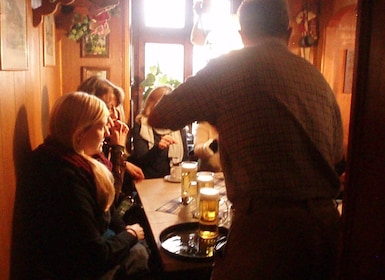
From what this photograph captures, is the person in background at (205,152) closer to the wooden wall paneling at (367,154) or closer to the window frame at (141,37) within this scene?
the window frame at (141,37)

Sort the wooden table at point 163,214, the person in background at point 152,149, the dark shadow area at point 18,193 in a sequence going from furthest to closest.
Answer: the person in background at point 152,149 → the dark shadow area at point 18,193 → the wooden table at point 163,214

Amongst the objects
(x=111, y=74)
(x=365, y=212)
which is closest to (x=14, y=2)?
(x=365, y=212)

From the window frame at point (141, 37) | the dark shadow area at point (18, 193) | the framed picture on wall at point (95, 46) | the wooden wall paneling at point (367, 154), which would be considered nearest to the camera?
the wooden wall paneling at point (367, 154)

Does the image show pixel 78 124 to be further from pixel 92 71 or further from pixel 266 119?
pixel 92 71

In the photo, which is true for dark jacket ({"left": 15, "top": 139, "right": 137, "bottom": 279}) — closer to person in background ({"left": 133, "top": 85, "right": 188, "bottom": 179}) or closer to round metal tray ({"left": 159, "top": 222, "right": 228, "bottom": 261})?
round metal tray ({"left": 159, "top": 222, "right": 228, "bottom": 261})

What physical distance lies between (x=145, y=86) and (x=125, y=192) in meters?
1.47

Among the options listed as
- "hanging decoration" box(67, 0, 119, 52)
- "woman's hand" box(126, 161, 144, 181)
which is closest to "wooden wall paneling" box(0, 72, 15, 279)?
"woman's hand" box(126, 161, 144, 181)

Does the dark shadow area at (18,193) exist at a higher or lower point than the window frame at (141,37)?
lower

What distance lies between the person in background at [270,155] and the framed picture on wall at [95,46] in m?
2.29

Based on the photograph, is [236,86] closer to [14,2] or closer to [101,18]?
[14,2]

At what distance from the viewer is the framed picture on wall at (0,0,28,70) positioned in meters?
1.24

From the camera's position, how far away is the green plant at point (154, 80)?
3766mm

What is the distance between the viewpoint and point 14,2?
1.38m

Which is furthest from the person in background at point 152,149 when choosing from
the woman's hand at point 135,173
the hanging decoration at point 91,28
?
the hanging decoration at point 91,28
